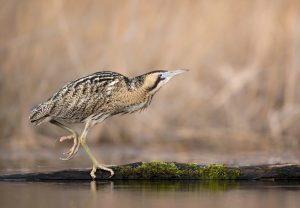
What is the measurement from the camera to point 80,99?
31.3ft

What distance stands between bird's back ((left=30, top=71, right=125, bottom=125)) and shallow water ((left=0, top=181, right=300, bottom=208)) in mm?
978

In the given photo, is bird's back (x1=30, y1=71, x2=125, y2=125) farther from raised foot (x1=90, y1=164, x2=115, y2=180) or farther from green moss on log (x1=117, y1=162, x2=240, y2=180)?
green moss on log (x1=117, y1=162, x2=240, y2=180)

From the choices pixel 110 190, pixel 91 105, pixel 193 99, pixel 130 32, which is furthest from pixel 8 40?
pixel 110 190

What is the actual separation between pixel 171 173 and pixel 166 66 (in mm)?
5952

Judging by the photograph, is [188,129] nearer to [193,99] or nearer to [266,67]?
[193,99]

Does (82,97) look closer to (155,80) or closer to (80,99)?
(80,99)

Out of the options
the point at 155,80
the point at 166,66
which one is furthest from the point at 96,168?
the point at 166,66

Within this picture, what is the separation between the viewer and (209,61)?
15938mm

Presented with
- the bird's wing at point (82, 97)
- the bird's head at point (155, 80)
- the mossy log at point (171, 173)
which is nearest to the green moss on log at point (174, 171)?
the mossy log at point (171, 173)

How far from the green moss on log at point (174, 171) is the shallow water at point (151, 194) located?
0.41 ft

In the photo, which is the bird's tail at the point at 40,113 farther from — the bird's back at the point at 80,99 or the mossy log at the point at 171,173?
the mossy log at the point at 171,173

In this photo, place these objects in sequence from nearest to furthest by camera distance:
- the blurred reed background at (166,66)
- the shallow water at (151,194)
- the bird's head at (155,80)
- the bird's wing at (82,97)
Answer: the shallow water at (151,194), the bird's wing at (82,97), the bird's head at (155,80), the blurred reed background at (166,66)

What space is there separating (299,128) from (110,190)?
→ 257 inches

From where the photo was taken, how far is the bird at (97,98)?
9.55 metres
